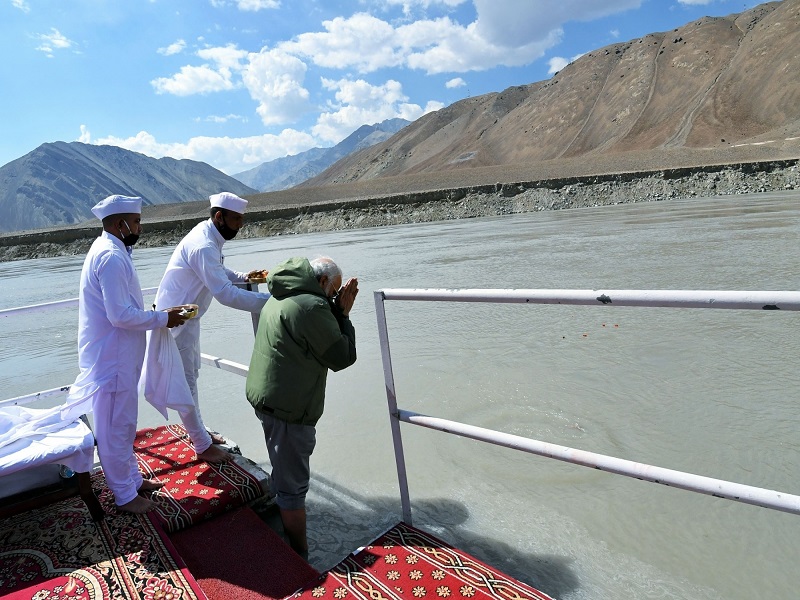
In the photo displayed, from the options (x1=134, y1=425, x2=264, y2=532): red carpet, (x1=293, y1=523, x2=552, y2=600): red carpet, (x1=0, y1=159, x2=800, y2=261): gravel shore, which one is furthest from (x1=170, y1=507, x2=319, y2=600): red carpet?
(x1=0, y1=159, x2=800, y2=261): gravel shore

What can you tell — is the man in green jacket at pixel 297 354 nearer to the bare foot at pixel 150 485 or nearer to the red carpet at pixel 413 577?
the red carpet at pixel 413 577

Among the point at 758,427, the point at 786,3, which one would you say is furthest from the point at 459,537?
the point at 786,3

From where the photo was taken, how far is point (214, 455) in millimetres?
3150

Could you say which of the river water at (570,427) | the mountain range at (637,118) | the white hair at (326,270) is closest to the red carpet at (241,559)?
the river water at (570,427)

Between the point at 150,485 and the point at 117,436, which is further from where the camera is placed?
the point at 150,485

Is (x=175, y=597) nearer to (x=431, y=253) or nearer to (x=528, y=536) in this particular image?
(x=528, y=536)

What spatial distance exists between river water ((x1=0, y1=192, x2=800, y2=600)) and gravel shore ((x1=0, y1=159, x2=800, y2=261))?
2614 cm

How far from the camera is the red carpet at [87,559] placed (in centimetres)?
210

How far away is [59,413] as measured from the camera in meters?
2.76

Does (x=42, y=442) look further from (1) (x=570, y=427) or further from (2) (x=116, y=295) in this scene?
(1) (x=570, y=427)

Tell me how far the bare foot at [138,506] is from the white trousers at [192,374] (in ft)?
1.63

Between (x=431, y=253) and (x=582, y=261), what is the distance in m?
6.05

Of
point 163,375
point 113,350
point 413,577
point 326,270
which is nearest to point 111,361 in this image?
point 113,350

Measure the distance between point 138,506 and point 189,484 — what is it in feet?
1.09
